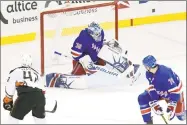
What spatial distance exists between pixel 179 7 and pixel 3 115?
3.18m

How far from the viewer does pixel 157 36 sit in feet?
24.0

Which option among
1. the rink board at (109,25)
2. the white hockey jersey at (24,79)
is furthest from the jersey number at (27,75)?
the rink board at (109,25)

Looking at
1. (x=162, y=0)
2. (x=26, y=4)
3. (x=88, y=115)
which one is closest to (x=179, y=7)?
(x=162, y=0)

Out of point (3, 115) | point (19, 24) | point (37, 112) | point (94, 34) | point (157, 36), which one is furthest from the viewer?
point (157, 36)

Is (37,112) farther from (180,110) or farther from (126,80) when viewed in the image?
(126,80)

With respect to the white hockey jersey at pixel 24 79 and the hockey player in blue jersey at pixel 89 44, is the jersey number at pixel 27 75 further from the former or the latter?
the hockey player in blue jersey at pixel 89 44

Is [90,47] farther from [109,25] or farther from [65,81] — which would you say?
[109,25]

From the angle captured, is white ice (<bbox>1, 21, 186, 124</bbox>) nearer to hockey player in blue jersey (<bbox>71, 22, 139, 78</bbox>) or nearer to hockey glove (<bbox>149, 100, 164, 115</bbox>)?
hockey player in blue jersey (<bbox>71, 22, 139, 78</bbox>)

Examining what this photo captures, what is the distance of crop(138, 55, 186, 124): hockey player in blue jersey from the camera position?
4.50 meters

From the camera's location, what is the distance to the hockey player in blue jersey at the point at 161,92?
14.8 feet

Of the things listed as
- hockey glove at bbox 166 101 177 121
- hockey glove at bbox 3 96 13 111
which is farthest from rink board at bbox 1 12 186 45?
hockey glove at bbox 166 101 177 121

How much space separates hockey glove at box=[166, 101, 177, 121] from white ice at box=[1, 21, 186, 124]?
225mm

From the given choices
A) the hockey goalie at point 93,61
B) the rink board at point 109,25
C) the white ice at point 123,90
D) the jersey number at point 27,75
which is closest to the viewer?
the jersey number at point 27,75

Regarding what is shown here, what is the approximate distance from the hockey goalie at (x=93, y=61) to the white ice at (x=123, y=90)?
75 millimetres
